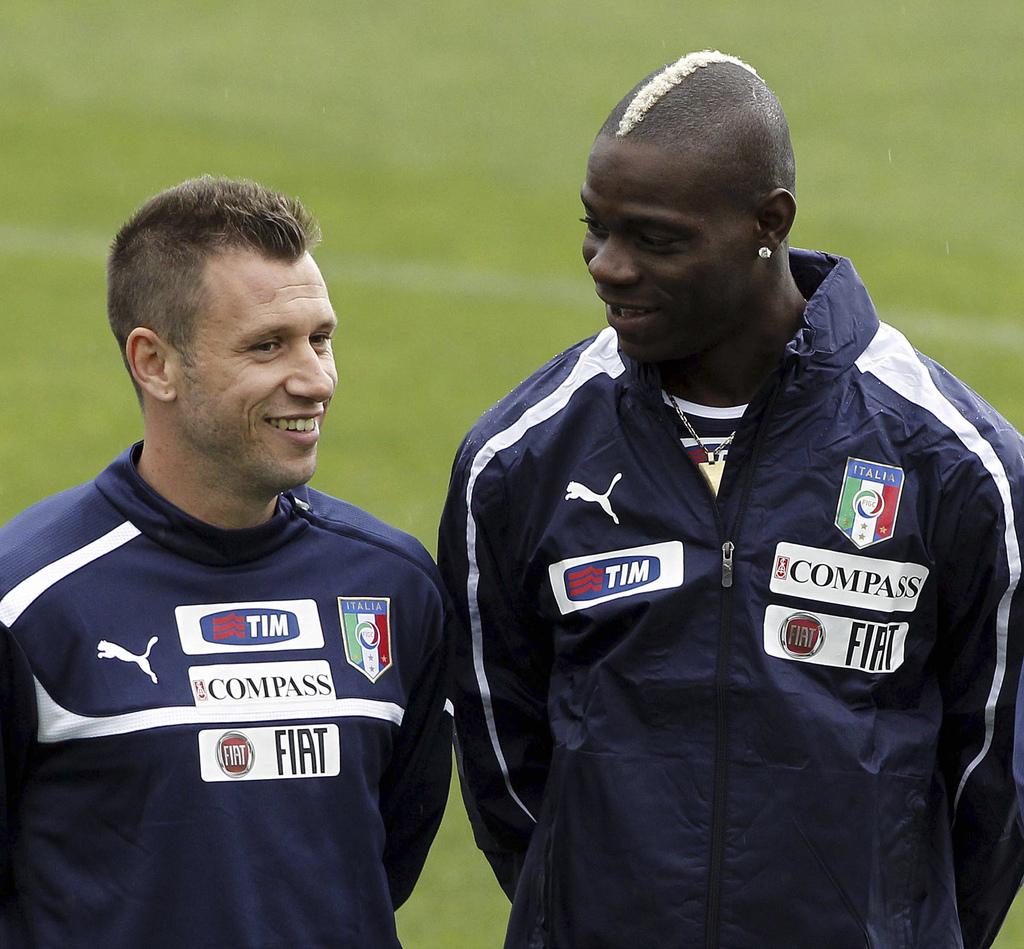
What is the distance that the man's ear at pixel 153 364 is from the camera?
3.04m

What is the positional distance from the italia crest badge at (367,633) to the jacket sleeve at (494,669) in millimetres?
268

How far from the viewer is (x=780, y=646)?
→ 3.10m

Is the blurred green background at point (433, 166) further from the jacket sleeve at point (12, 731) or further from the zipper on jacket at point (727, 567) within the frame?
the jacket sleeve at point (12, 731)

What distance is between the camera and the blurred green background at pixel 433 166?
43.2ft

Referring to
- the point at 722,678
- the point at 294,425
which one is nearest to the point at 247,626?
the point at 294,425

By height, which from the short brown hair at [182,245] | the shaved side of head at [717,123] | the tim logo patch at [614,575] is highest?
the shaved side of head at [717,123]

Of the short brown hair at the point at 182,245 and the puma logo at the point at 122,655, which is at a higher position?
the short brown hair at the point at 182,245

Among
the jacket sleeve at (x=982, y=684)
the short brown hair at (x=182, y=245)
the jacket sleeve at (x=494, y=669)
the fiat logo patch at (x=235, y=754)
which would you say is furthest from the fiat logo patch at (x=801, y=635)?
the short brown hair at (x=182, y=245)

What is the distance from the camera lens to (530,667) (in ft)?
11.2

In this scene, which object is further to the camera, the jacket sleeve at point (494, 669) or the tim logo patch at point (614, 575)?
the jacket sleeve at point (494, 669)

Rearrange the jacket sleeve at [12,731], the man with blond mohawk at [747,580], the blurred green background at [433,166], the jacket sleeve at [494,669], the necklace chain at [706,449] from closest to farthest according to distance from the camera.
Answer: the jacket sleeve at [12,731] < the man with blond mohawk at [747,580] < the necklace chain at [706,449] < the jacket sleeve at [494,669] < the blurred green background at [433,166]

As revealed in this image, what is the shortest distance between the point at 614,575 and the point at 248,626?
0.60 meters

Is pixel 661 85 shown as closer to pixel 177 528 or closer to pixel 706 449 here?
pixel 706 449

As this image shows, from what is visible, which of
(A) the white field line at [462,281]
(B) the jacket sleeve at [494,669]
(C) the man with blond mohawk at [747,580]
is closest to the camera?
(C) the man with blond mohawk at [747,580]
